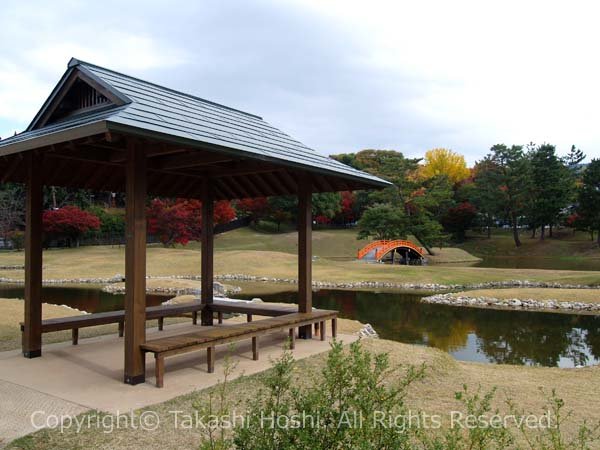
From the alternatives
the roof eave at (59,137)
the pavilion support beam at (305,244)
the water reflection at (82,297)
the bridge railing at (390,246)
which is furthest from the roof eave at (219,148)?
the bridge railing at (390,246)

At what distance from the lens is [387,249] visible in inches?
1268

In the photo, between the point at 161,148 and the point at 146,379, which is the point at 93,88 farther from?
the point at 146,379

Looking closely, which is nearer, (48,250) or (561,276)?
(561,276)

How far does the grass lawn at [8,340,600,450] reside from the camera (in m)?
3.94

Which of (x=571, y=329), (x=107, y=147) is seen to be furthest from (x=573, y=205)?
(x=107, y=147)

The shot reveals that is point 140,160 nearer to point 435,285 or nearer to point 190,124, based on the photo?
point 190,124

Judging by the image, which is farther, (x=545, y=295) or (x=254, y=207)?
(x=254, y=207)

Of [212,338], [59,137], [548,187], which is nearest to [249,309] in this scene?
[212,338]

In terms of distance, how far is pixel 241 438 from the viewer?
2.55 metres

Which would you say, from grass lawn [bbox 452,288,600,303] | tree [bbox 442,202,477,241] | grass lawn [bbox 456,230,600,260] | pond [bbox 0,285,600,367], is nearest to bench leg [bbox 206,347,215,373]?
pond [bbox 0,285,600,367]

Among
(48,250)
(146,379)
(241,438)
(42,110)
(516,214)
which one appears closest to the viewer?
(241,438)

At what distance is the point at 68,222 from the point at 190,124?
31.2 meters

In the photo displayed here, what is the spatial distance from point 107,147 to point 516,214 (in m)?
46.6

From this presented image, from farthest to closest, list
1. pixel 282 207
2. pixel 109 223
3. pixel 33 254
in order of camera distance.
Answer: pixel 282 207 → pixel 109 223 → pixel 33 254
